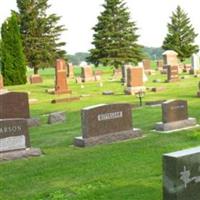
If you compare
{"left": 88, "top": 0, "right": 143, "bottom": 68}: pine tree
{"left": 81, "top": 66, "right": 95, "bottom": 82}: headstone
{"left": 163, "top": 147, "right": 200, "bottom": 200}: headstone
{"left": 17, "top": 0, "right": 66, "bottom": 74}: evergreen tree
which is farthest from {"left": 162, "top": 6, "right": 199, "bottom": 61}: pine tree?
{"left": 163, "top": 147, "right": 200, "bottom": 200}: headstone

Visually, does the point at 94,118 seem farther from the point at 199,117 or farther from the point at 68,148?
the point at 199,117

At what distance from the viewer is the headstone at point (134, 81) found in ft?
83.5

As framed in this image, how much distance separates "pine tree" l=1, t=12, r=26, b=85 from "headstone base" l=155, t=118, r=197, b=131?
28.7m

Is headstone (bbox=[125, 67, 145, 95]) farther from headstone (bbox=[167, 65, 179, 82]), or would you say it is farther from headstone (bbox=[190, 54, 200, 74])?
headstone (bbox=[190, 54, 200, 74])

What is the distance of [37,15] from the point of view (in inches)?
2015

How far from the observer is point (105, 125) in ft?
39.4

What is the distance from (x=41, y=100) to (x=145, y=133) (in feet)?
43.0

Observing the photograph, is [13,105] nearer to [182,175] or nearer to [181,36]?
[182,175]

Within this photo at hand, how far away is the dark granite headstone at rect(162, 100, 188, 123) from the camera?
13109 mm

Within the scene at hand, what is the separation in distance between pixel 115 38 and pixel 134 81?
1078 inches

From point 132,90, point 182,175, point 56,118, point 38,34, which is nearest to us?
point 182,175

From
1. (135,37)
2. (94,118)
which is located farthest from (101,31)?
(94,118)

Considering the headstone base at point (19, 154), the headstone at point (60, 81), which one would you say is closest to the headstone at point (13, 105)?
the headstone base at point (19, 154)


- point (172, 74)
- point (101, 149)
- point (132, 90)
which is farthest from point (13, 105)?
point (172, 74)
